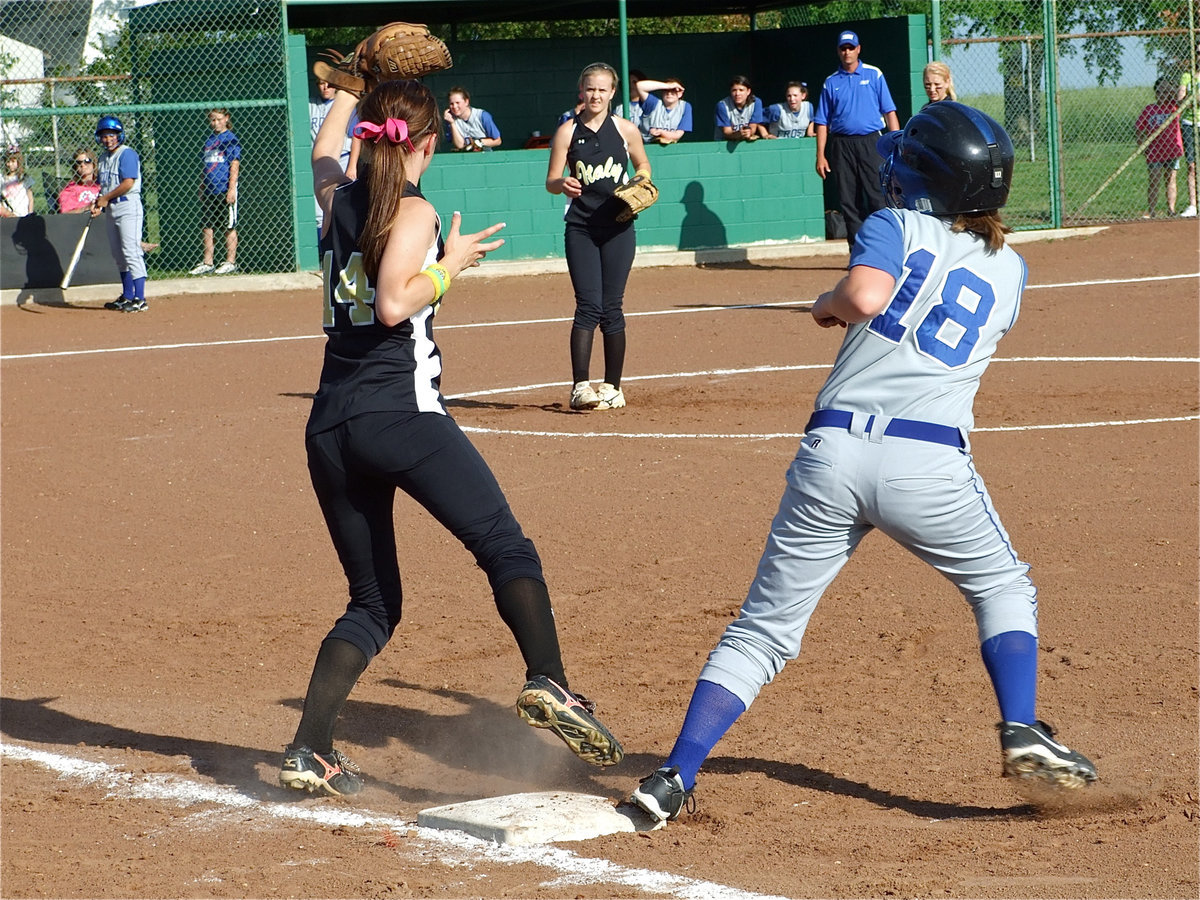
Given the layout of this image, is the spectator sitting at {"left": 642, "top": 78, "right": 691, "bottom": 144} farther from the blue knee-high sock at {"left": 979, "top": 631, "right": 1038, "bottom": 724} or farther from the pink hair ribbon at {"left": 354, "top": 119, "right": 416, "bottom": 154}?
the blue knee-high sock at {"left": 979, "top": 631, "right": 1038, "bottom": 724}

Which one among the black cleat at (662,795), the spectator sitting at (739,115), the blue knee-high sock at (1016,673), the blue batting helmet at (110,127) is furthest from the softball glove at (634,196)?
the spectator sitting at (739,115)

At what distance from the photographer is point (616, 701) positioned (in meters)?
5.43

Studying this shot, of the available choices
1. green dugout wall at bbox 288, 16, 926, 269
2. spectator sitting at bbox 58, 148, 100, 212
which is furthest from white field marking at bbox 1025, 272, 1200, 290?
spectator sitting at bbox 58, 148, 100, 212

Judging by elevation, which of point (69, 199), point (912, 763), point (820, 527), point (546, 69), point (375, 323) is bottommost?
point (912, 763)

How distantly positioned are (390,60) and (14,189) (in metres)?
16.1

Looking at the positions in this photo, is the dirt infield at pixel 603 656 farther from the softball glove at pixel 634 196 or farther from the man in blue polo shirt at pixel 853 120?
the man in blue polo shirt at pixel 853 120

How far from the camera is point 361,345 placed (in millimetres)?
4375

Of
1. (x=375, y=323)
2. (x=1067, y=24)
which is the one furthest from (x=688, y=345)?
(x=1067, y=24)

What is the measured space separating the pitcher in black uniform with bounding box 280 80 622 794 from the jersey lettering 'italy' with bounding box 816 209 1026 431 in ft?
3.71

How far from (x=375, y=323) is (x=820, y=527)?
54.2 inches

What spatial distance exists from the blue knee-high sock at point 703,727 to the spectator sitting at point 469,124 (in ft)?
57.6

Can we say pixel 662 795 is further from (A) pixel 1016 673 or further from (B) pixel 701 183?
(B) pixel 701 183

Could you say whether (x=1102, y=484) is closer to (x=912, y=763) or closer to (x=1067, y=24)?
(x=912, y=763)

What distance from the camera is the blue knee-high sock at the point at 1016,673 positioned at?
13.6 ft
